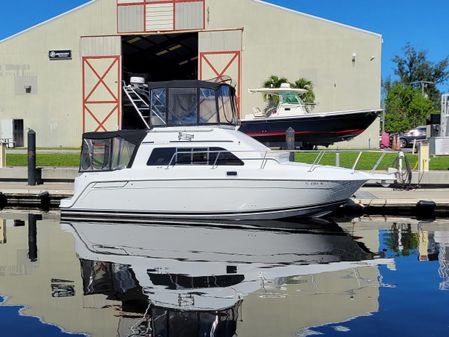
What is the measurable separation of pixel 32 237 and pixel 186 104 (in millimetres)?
4571

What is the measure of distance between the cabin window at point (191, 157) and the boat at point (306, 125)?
42.0 feet

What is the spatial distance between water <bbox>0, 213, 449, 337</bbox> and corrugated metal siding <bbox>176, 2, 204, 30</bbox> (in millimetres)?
24360

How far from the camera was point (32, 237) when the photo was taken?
10508 millimetres

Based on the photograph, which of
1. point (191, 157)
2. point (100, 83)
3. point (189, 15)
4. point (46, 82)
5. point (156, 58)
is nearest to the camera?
point (191, 157)

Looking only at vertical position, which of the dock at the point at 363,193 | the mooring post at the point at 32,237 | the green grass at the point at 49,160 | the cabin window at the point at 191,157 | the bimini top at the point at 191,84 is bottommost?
the mooring post at the point at 32,237

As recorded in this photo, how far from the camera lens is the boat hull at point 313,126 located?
23938mm

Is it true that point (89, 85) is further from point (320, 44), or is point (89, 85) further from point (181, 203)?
point (181, 203)

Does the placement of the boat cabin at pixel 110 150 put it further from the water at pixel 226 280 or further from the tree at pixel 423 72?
the tree at pixel 423 72

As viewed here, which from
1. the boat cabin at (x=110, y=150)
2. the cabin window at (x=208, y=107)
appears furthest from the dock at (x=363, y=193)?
the cabin window at (x=208, y=107)

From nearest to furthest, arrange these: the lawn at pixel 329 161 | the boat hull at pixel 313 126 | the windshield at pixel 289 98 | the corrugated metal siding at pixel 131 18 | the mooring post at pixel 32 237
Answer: the mooring post at pixel 32 237 → the lawn at pixel 329 161 → the boat hull at pixel 313 126 → the windshield at pixel 289 98 → the corrugated metal siding at pixel 131 18

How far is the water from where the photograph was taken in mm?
5449

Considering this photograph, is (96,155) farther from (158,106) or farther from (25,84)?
(25,84)

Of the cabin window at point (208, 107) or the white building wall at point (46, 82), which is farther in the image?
the white building wall at point (46, 82)

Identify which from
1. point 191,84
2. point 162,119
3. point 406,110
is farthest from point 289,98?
point 406,110
